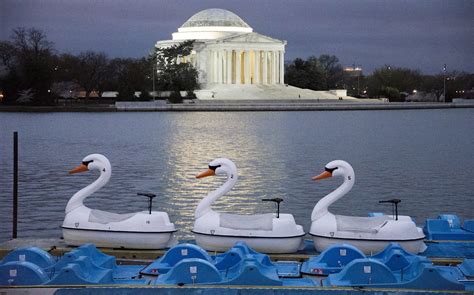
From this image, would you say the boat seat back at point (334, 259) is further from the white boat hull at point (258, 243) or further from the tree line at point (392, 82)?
the tree line at point (392, 82)

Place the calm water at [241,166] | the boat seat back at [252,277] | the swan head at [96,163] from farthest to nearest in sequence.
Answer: the calm water at [241,166] → the swan head at [96,163] → the boat seat back at [252,277]

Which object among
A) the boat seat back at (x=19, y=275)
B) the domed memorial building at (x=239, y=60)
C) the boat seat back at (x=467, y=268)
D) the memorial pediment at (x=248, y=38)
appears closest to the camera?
the boat seat back at (x=19, y=275)

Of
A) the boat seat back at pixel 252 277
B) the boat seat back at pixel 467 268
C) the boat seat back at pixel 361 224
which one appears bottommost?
the boat seat back at pixel 467 268

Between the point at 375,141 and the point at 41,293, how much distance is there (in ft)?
182

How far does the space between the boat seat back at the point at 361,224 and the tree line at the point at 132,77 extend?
7544cm

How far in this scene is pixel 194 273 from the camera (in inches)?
572

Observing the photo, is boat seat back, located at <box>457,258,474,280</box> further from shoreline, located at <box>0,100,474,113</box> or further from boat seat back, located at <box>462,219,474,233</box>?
shoreline, located at <box>0,100,474,113</box>

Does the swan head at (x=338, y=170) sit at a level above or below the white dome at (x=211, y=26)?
below

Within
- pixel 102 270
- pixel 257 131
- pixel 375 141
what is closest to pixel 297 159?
pixel 375 141

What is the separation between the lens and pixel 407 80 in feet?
554

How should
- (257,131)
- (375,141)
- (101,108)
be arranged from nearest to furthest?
(375,141)
(257,131)
(101,108)

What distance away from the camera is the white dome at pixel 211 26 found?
557 feet

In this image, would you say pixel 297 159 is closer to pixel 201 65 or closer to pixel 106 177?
pixel 106 177

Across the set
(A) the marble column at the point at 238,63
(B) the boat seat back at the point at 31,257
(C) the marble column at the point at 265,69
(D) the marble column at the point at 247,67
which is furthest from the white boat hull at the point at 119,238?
(A) the marble column at the point at 238,63
